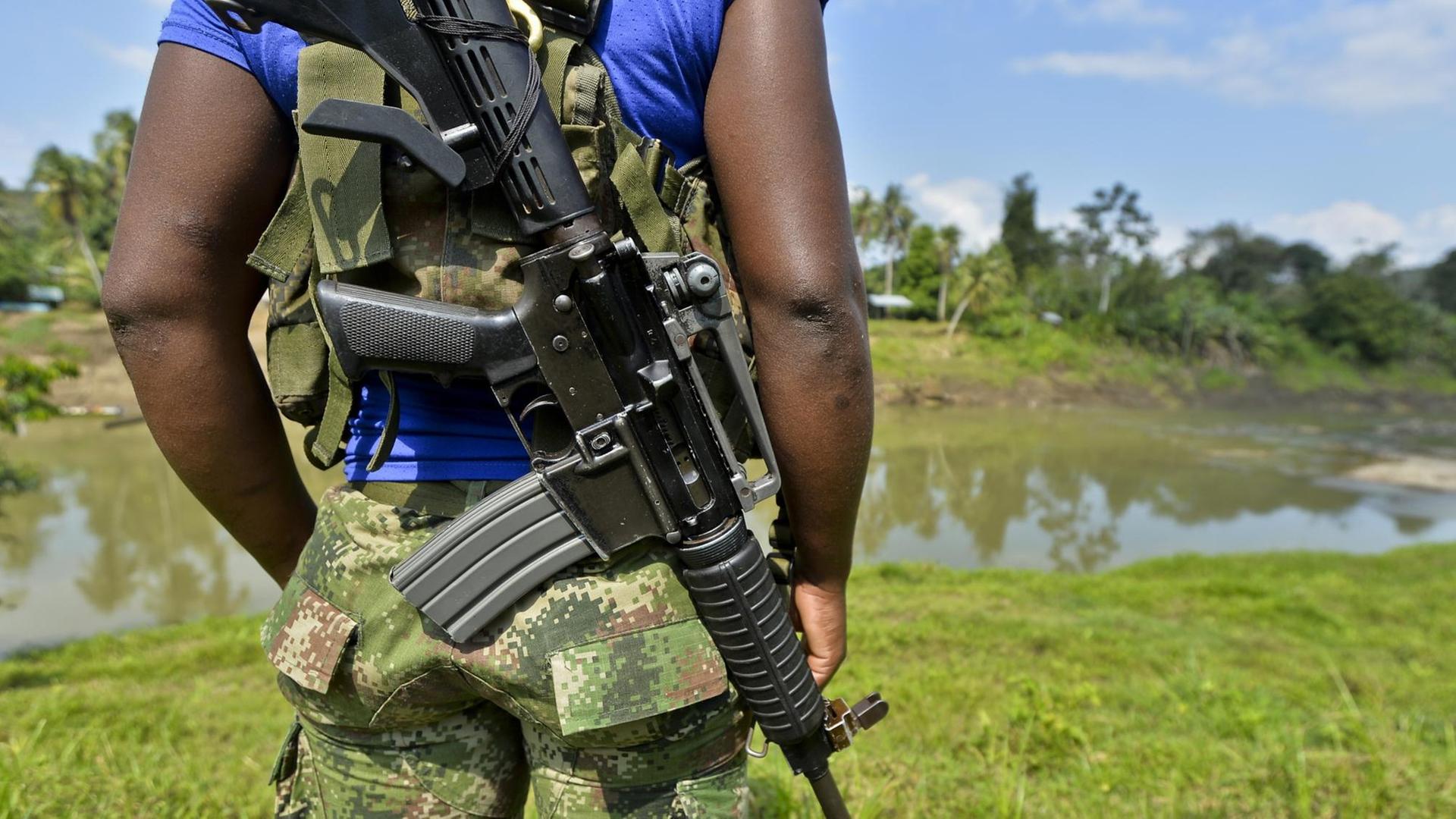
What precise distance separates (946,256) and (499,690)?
37.2 meters

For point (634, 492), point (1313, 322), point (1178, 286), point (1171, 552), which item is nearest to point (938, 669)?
point (634, 492)

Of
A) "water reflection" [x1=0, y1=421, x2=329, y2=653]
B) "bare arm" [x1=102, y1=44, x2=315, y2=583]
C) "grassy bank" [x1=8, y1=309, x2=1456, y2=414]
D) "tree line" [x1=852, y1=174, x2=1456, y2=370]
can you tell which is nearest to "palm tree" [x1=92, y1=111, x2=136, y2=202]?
"grassy bank" [x1=8, y1=309, x2=1456, y2=414]

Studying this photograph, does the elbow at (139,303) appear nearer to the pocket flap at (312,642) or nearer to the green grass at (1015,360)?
the pocket flap at (312,642)

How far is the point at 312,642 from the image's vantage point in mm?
1173

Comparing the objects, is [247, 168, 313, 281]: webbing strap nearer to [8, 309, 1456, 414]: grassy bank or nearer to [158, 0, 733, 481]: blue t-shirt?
[158, 0, 733, 481]: blue t-shirt

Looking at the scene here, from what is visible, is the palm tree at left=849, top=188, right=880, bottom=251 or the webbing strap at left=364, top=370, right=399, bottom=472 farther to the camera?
the palm tree at left=849, top=188, right=880, bottom=251

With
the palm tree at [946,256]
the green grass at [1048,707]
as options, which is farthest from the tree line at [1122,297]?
the green grass at [1048,707]

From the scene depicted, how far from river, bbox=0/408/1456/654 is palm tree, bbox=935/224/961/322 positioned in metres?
11.6

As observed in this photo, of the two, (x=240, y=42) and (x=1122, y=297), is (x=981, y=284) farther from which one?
(x=240, y=42)

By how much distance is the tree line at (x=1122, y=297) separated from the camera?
112 feet

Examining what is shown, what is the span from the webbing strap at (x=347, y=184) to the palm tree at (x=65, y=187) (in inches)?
1301

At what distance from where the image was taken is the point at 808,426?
123 centimetres

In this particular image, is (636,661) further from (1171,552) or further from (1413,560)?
(1171,552)

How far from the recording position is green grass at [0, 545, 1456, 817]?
92.5 inches
